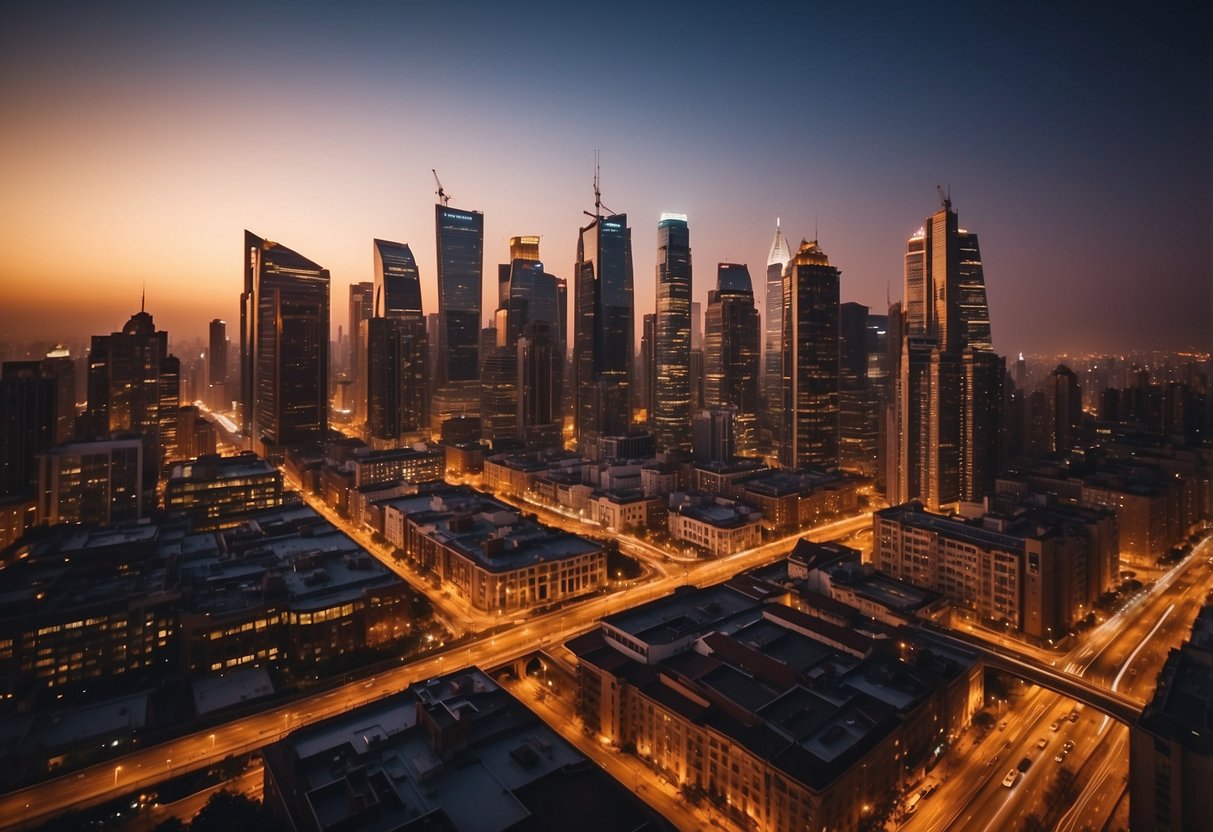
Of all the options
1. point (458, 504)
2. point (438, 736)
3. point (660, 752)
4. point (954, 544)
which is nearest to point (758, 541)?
point (954, 544)

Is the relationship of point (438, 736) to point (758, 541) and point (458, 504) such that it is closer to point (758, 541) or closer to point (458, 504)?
point (458, 504)

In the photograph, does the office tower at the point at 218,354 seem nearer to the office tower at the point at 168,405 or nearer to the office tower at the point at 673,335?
the office tower at the point at 168,405

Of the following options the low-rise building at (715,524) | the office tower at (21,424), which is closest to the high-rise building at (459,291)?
the office tower at (21,424)

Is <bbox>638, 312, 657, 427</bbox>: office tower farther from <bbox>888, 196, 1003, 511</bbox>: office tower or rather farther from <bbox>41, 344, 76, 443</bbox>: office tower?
<bbox>41, 344, 76, 443</bbox>: office tower

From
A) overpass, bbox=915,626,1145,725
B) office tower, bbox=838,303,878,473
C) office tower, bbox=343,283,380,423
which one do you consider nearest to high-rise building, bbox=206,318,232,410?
office tower, bbox=343,283,380,423

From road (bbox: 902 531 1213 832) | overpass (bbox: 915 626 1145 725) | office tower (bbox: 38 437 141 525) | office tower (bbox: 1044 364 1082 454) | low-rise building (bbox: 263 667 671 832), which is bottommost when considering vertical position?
road (bbox: 902 531 1213 832)

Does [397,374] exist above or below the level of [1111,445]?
above

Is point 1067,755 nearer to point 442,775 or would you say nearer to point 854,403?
point 442,775
